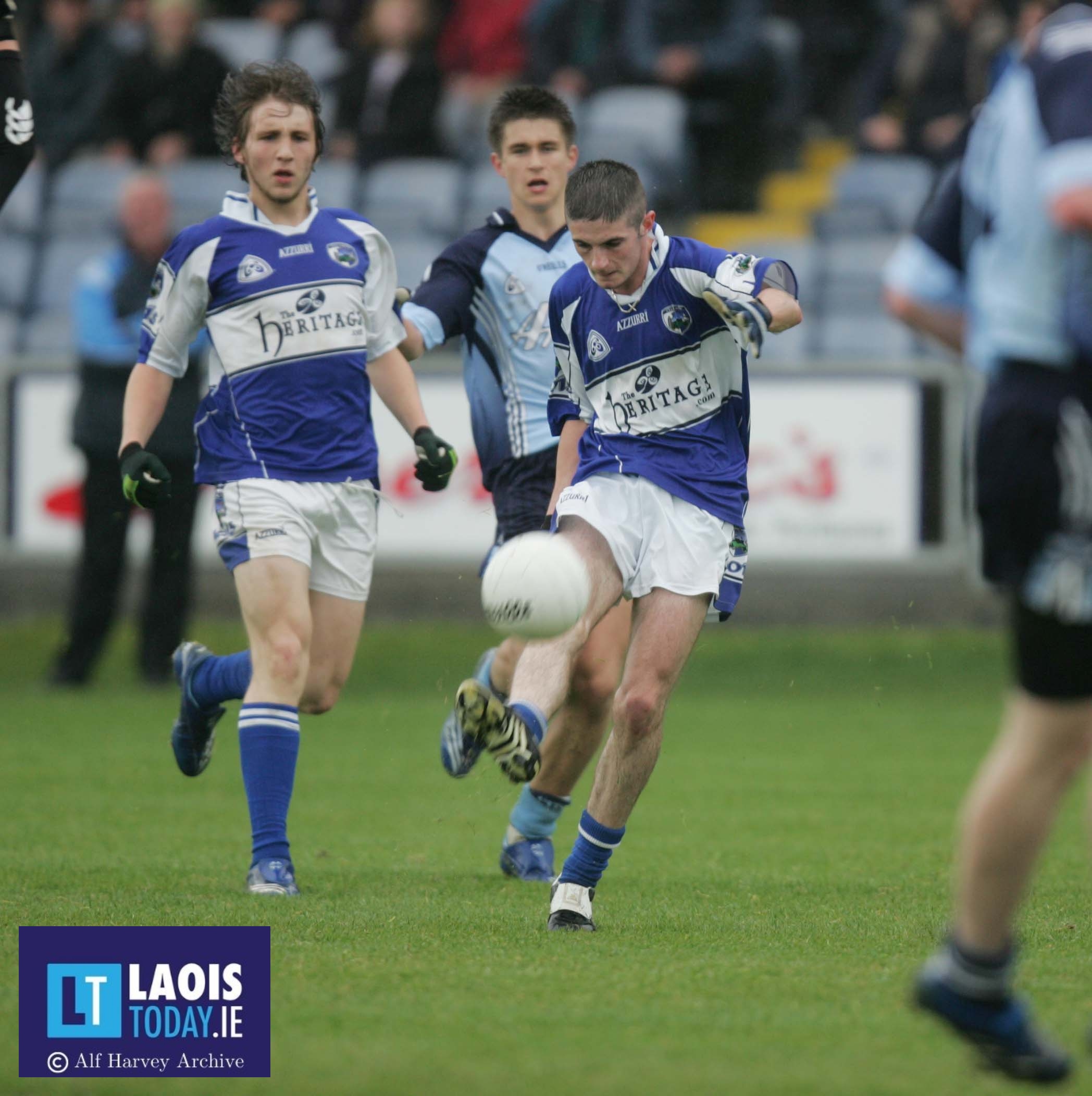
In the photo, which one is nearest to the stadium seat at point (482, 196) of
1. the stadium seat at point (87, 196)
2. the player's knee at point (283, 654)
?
the stadium seat at point (87, 196)

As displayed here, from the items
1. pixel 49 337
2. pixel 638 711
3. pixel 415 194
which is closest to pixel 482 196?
pixel 415 194

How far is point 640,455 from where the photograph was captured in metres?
5.65

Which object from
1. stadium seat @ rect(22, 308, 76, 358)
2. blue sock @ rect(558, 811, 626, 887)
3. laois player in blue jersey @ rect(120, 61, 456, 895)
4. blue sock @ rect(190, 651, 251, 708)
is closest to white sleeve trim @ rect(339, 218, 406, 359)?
laois player in blue jersey @ rect(120, 61, 456, 895)

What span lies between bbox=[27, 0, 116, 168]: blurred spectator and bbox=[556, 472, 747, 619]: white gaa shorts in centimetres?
1182

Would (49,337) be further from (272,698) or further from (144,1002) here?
(144,1002)

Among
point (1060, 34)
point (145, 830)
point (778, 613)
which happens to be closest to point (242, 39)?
point (778, 613)

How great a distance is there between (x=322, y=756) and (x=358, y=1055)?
6148 mm

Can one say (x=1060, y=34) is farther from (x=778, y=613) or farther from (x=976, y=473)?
(x=778, y=613)

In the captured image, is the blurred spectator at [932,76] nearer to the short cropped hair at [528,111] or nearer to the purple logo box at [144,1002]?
the short cropped hair at [528,111]

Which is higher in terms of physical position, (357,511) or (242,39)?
(242,39)

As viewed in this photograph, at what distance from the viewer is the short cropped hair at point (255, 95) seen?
20.4 feet

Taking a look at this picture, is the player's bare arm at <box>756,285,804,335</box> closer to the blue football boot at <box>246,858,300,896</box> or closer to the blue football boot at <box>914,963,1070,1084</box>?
the blue football boot at <box>914,963,1070,1084</box>

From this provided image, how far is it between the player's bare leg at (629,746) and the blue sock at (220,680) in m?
1.58

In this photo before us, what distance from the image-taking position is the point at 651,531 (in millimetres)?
5543
